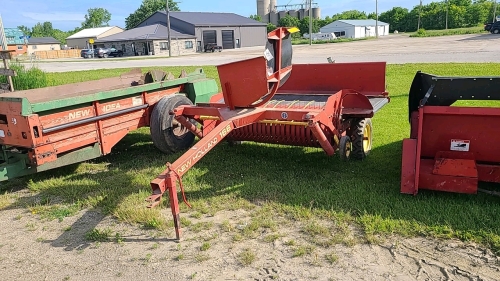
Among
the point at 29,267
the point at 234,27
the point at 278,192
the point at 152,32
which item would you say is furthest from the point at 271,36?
the point at 234,27

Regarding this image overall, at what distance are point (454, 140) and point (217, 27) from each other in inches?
2183

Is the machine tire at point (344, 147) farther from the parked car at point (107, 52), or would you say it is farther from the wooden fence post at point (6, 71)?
the parked car at point (107, 52)

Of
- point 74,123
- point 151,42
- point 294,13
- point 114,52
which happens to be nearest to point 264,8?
point 294,13

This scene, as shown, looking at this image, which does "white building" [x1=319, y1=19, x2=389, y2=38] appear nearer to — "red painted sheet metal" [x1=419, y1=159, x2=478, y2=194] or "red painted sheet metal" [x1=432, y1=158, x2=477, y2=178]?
"red painted sheet metal" [x1=432, y1=158, x2=477, y2=178]

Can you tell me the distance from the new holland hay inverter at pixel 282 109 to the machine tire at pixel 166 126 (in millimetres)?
427

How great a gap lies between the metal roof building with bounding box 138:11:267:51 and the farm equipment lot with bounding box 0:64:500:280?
51.2 metres

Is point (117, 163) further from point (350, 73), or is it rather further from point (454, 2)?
point (454, 2)

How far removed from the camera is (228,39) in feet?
195

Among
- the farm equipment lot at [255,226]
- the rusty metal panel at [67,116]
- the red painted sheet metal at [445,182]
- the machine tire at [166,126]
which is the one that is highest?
the rusty metal panel at [67,116]

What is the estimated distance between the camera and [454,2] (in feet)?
264

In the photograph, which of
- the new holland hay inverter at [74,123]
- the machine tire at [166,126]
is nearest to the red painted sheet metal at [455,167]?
the machine tire at [166,126]

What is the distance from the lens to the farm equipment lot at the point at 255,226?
3.40 m

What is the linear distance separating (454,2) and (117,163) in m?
88.4

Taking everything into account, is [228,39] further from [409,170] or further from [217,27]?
[409,170]
